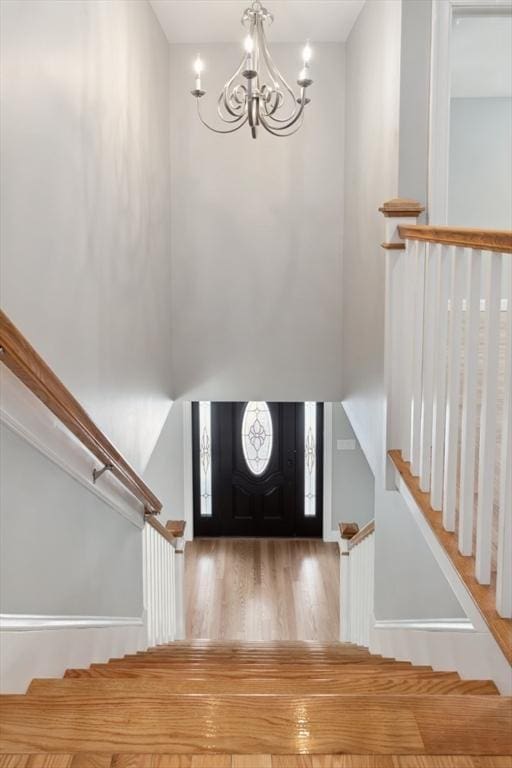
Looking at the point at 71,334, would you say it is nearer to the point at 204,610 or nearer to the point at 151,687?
the point at 151,687

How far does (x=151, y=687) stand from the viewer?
206 cm

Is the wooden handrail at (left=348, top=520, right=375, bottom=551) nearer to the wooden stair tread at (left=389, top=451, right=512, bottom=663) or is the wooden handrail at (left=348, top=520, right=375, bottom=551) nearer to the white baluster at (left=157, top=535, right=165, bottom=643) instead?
the white baluster at (left=157, top=535, right=165, bottom=643)

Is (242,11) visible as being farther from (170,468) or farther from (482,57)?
(170,468)

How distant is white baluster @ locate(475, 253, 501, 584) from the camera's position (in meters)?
1.86

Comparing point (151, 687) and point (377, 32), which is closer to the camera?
point (151, 687)

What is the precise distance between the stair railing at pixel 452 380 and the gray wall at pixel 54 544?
1.31m

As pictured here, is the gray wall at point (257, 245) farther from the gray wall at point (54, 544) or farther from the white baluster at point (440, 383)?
the white baluster at point (440, 383)

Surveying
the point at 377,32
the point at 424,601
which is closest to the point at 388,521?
the point at 424,601

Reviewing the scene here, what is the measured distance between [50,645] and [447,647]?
60.2 inches

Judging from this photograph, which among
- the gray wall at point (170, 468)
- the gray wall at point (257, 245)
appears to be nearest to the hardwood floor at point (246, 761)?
the gray wall at point (170, 468)

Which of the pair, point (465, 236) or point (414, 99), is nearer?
point (465, 236)

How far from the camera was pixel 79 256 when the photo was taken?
324cm

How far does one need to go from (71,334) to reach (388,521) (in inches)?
86.4

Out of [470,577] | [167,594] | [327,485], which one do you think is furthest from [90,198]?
[327,485]
